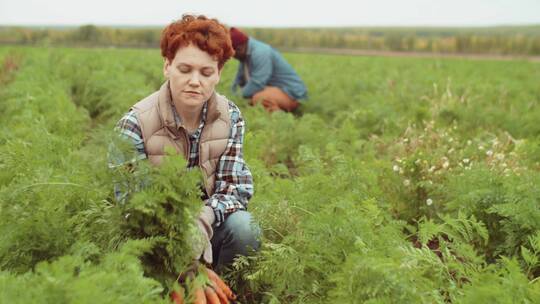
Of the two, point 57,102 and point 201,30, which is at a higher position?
point 201,30

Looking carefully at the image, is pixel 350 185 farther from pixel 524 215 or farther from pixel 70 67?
pixel 70 67

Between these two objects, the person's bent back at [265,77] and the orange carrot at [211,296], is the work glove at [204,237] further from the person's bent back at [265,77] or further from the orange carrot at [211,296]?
the person's bent back at [265,77]

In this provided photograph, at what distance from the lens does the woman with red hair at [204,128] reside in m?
3.21

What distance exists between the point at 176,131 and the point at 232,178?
462 mm

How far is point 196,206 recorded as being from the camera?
2.69m

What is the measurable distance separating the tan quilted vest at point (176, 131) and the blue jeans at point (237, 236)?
0.77 feet

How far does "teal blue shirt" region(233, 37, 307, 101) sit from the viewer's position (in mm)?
9031

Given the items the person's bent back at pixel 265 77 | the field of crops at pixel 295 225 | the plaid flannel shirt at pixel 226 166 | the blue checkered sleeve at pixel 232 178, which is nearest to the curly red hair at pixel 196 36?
the plaid flannel shirt at pixel 226 166

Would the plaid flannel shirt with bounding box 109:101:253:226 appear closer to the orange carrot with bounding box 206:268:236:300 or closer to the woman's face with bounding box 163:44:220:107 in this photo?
the woman's face with bounding box 163:44:220:107

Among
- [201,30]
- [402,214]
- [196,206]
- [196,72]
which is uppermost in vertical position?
[201,30]

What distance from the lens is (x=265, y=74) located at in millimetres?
9188

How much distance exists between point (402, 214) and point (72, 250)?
319cm

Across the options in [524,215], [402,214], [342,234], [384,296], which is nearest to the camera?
[384,296]

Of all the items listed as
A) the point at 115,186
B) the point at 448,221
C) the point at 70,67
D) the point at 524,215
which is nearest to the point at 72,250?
the point at 115,186
